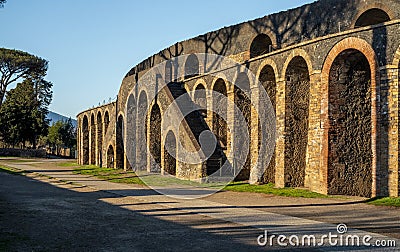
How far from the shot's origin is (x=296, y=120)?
45.6 ft

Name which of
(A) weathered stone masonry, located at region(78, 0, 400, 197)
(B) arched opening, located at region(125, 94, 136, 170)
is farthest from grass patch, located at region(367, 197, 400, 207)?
(B) arched opening, located at region(125, 94, 136, 170)

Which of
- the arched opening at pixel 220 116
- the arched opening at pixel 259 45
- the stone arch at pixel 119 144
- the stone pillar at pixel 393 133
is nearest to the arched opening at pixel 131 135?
the stone arch at pixel 119 144

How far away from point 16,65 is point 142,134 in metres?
25.5

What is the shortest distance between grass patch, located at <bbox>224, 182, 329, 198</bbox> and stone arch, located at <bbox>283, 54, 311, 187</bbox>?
61 cm

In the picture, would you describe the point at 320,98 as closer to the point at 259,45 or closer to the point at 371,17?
the point at 371,17

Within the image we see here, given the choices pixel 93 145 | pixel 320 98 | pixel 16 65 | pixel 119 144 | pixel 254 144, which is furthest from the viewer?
pixel 16 65

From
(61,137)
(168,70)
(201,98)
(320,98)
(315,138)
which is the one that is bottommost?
(315,138)

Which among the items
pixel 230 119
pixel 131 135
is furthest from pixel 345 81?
pixel 131 135

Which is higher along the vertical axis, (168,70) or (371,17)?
(371,17)

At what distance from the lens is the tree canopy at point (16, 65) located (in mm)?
42469

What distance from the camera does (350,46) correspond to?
449 inches

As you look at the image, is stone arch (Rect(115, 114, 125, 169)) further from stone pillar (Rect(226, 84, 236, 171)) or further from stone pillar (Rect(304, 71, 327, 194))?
stone pillar (Rect(304, 71, 327, 194))

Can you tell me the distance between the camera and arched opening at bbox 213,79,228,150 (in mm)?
17766

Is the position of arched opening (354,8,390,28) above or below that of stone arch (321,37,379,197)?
above
